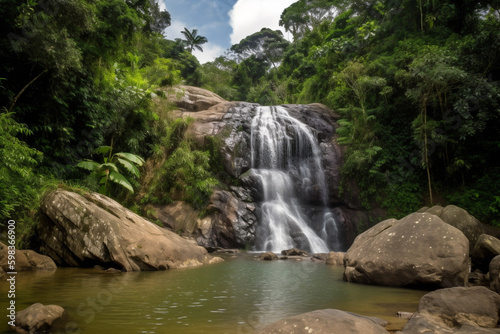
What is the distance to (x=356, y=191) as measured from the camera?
1516 cm

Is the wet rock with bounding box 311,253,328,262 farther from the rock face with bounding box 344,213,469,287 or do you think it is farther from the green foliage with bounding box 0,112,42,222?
the green foliage with bounding box 0,112,42,222

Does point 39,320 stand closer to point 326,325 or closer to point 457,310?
point 326,325

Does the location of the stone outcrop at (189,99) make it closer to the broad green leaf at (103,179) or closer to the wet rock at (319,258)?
the broad green leaf at (103,179)

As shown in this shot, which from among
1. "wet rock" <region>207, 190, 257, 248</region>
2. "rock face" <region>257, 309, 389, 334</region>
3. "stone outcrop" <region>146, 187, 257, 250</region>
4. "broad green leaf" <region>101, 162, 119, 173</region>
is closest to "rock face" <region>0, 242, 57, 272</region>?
"broad green leaf" <region>101, 162, 119, 173</region>

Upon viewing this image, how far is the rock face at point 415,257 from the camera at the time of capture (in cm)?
526

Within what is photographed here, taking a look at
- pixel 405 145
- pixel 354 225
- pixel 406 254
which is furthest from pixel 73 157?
pixel 405 145

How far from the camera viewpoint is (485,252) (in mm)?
7168

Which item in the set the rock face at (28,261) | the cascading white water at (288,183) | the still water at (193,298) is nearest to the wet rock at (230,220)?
the cascading white water at (288,183)

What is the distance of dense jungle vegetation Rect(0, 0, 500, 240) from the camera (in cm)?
851

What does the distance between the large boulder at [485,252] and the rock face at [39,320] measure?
792cm

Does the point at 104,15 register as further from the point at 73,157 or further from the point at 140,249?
the point at 140,249

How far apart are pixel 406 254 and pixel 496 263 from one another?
1296mm

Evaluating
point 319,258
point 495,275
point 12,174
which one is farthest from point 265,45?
point 495,275

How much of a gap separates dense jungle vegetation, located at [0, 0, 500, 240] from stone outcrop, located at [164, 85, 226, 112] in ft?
3.00
